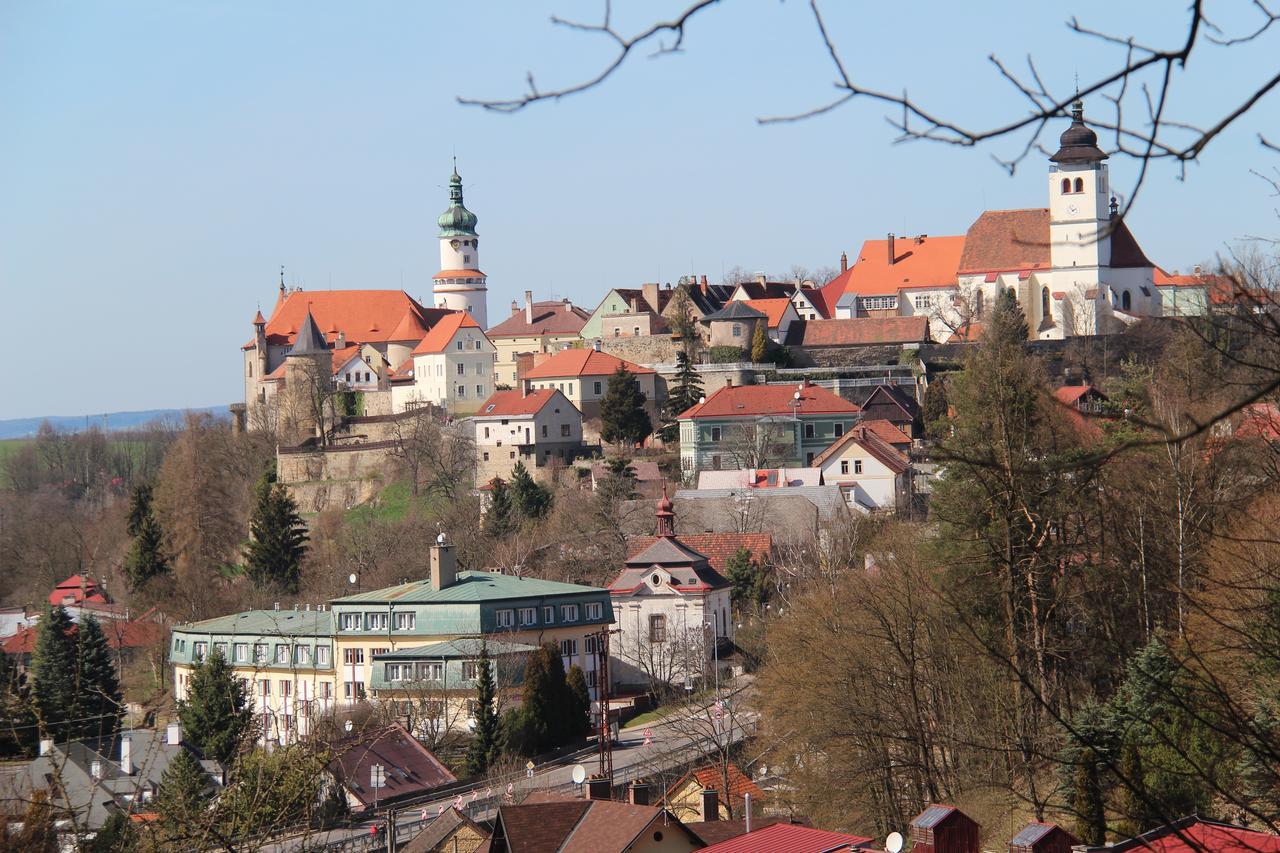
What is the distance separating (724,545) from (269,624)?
41.5 feet

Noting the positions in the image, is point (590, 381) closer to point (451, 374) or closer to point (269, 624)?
point (451, 374)

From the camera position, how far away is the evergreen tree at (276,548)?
59625 mm

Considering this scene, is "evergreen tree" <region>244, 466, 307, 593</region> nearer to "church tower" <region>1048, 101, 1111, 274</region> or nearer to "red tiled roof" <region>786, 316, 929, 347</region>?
"red tiled roof" <region>786, 316, 929, 347</region>

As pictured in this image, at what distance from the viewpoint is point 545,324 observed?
82875 mm

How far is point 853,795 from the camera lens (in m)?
23.6

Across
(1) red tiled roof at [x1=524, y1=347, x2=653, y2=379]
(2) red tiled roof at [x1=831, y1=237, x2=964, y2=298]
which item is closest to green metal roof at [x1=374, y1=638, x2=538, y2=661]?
(1) red tiled roof at [x1=524, y1=347, x2=653, y2=379]

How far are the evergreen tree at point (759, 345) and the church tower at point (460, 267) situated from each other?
35440 millimetres

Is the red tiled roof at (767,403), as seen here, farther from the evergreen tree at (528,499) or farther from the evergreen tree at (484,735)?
the evergreen tree at (484,735)

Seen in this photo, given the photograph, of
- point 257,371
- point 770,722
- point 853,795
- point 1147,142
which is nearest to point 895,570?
point 770,722

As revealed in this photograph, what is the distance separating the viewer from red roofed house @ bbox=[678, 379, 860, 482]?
189 ft

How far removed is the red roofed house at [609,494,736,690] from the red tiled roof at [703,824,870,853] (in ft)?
79.5

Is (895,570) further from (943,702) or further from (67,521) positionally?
(67,521)

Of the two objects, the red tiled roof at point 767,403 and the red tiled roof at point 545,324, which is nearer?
the red tiled roof at point 767,403

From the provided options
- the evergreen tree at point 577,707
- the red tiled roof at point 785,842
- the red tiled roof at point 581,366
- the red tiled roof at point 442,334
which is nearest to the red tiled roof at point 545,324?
the red tiled roof at point 442,334
